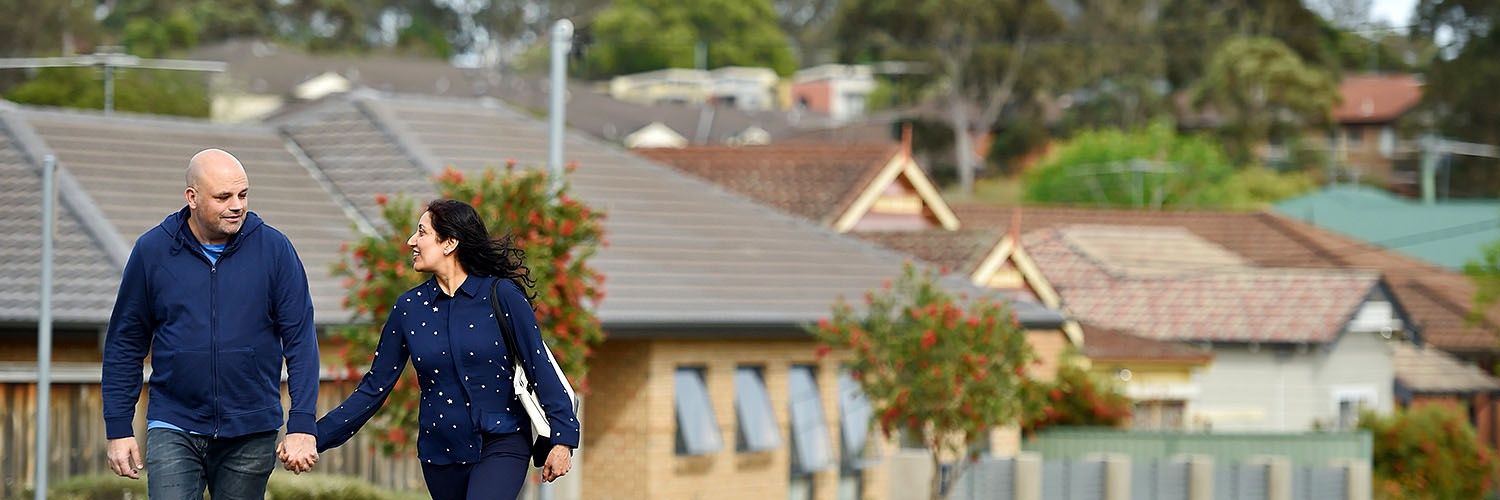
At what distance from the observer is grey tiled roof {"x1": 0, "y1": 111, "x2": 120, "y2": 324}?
19391 millimetres

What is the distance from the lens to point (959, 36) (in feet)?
239

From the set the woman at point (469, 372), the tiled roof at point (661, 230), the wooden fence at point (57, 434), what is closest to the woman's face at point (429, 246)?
the woman at point (469, 372)

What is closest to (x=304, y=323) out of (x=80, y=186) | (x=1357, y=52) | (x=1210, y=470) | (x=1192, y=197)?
(x=80, y=186)

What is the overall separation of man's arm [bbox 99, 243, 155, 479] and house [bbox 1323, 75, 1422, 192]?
9500 cm

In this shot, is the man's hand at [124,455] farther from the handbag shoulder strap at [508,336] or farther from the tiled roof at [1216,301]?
the tiled roof at [1216,301]

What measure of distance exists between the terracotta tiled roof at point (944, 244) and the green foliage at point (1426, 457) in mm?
7462

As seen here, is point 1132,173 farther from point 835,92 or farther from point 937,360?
point 937,360

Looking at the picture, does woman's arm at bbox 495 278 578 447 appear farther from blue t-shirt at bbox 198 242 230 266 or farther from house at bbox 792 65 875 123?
house at bbox 792 65 875 123

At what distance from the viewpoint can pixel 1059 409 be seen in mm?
29750

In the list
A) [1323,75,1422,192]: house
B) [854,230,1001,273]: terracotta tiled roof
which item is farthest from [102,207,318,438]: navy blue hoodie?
[1323,75,1422,192]: house

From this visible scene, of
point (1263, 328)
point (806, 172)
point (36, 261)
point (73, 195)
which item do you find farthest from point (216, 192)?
point (1263, 328)

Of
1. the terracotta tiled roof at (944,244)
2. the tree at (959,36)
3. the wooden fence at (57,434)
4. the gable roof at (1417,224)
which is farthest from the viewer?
the tree at (959,36)

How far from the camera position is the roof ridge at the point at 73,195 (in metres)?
20.5

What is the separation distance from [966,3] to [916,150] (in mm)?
9576
